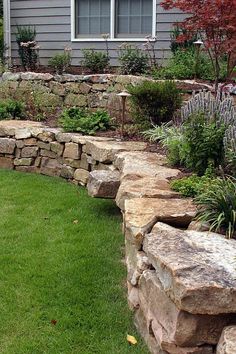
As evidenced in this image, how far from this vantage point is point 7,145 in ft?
23.7

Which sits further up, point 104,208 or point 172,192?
point 172,192

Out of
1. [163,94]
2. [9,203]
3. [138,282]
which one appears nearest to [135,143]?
[163,94]

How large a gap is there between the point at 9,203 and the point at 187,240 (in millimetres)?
3119

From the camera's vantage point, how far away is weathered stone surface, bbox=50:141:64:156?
267 inches

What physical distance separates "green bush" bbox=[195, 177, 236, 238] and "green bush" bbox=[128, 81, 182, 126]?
2.87 metres

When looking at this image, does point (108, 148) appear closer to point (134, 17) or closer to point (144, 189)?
point (144, 189)

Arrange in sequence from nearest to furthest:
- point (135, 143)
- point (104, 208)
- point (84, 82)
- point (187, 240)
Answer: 1. point (187, 240)
2. point (104, 208)
3. point (135, 143)
4. point (84, 82)

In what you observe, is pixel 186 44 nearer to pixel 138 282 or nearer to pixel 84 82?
pixel 84 82

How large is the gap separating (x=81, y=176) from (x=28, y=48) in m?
4.25

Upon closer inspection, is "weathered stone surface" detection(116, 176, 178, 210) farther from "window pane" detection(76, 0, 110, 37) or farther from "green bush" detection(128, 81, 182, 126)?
"window pane" detection(76, 0, 110, 37)

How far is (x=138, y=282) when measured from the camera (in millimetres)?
3170

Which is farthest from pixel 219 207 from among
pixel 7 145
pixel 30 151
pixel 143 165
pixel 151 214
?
pixel 7 145

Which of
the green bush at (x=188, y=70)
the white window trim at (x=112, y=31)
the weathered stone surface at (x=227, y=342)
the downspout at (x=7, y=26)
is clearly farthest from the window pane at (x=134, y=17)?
the weathered stone surface at (x=227, y=342)

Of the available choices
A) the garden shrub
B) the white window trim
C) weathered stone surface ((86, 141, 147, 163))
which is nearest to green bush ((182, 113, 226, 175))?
weathered stone surface ((86, 141, 147, 163))
